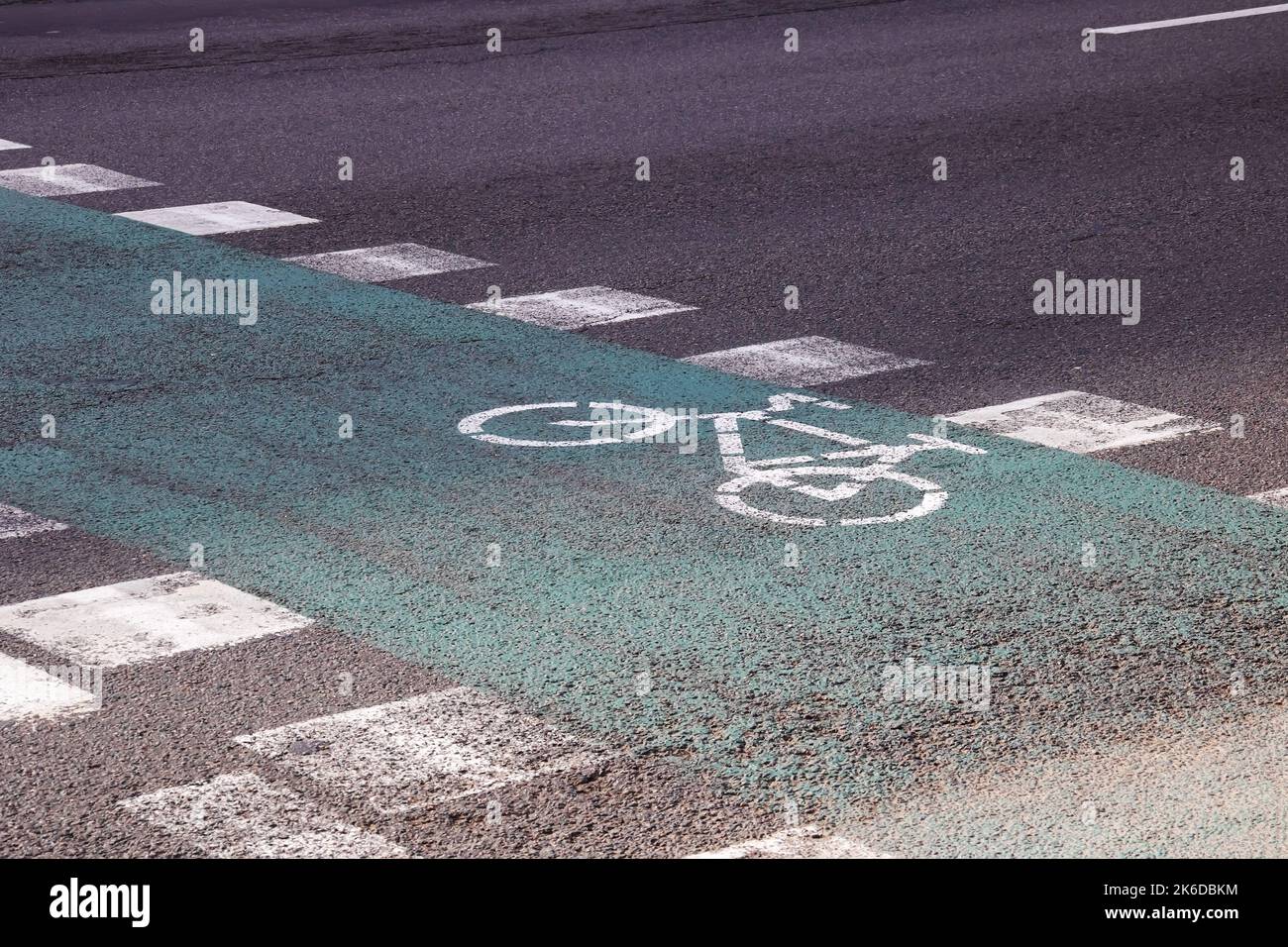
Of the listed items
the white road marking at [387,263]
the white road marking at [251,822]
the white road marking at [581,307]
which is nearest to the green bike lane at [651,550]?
the white road marking at [581,307]

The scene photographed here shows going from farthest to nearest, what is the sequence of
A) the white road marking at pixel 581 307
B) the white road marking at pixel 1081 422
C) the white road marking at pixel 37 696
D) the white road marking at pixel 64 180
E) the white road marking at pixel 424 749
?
the white road marking at pixel 64 180
the white road marking at pixel 581 307
the white road marking at pixel 1081 422
the white road marking at pixel 37 696
the white road marking at pixel 424 749

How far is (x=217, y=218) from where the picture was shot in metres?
11.0

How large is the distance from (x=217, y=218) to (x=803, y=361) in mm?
4023

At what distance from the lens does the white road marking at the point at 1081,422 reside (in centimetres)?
752

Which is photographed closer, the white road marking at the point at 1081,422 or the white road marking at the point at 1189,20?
the white road marking at the point at 1081,422

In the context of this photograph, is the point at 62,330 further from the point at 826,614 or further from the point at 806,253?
the point at 826,614

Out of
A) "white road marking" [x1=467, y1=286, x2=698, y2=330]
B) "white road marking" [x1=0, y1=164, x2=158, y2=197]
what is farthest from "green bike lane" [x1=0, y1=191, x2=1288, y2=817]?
"white road marking" [x1=0, y1=164, x2=158, y2=197]

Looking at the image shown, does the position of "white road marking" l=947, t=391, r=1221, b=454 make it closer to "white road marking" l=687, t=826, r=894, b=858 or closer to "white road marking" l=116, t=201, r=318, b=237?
"white road marking" l=687, t=826, r=894, b=858

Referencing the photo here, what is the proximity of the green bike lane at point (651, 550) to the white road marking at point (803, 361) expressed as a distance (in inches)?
8.5

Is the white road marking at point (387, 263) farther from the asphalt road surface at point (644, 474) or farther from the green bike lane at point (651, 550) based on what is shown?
the green bike lane at point (651, 550)

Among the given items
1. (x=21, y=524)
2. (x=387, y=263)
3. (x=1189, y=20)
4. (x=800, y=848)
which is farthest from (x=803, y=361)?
(x=1189, y=20)

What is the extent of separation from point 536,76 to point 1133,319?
724 cm

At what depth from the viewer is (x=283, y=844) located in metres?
4.55

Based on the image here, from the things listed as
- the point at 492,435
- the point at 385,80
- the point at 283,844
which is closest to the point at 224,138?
the point at 385,80
